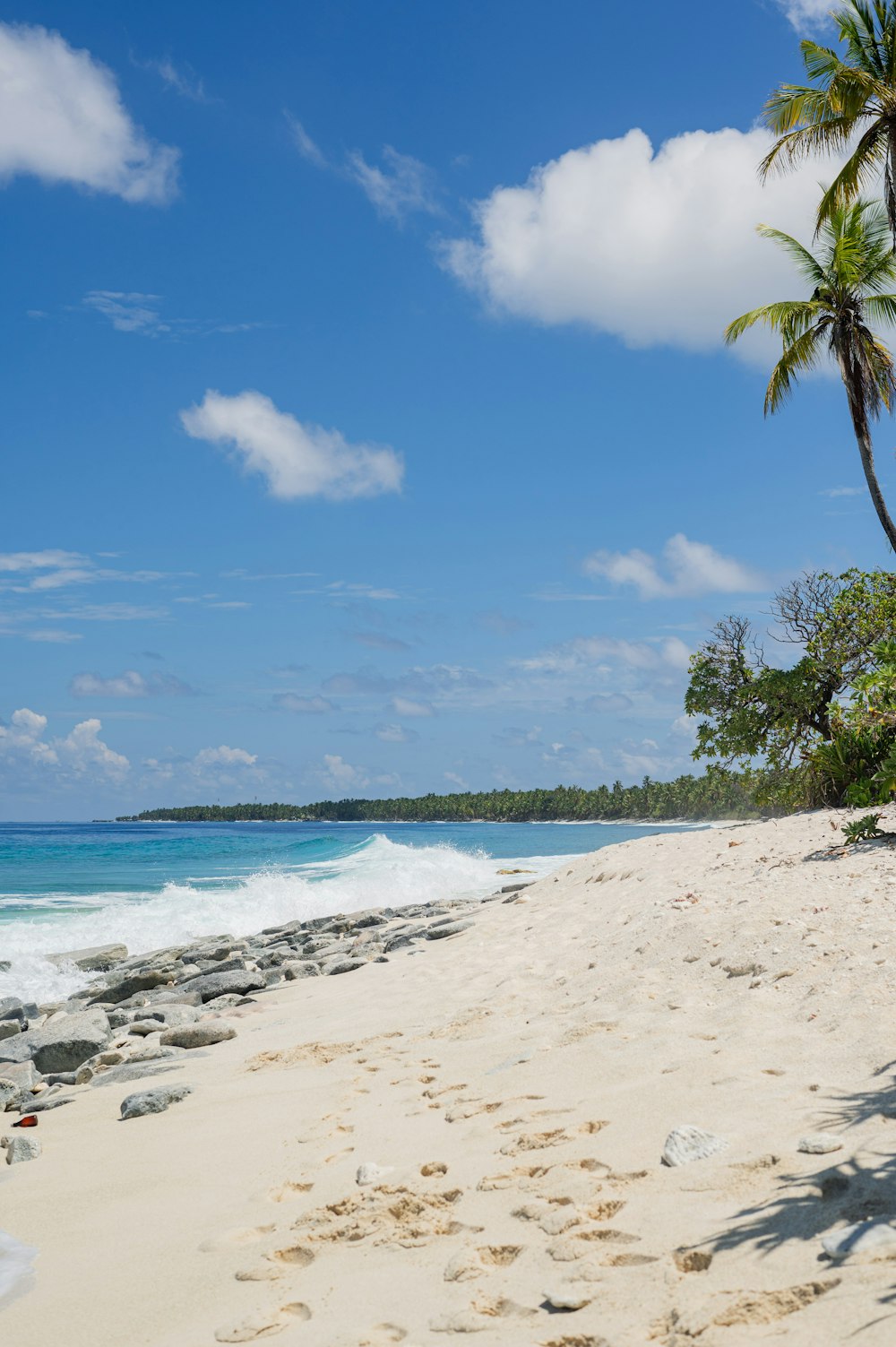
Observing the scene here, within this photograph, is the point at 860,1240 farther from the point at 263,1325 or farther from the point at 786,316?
the point at 786,316

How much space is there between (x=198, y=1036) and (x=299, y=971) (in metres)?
3.73

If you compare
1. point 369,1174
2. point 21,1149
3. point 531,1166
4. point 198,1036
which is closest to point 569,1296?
point 531,1166

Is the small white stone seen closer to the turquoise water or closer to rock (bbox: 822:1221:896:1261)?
rock (bbox: 822:1221:896:1261)

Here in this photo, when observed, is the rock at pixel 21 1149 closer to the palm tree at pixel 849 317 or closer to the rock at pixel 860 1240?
the rock at pixel 860 1240

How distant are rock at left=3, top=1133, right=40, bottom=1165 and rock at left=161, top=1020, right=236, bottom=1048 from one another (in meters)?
2.62

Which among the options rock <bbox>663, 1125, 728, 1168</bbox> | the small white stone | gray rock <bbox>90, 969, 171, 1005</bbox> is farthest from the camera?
gray rock <bbox>90, 969, 171, 1005</bbox>

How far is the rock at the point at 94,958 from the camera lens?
16.7m

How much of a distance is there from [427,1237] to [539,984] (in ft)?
14.2

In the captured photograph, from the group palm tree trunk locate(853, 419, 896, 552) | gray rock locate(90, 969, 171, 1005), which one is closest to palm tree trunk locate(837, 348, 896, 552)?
palm tree trunk locate(853, 419, 896, 552)

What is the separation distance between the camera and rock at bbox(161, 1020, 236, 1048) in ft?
28.6

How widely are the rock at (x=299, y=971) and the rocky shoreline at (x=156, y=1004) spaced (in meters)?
0.02

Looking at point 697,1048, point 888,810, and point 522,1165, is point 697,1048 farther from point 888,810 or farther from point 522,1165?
point 888,810

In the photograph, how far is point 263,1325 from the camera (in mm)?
3312

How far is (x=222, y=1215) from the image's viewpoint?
4.46 metres
